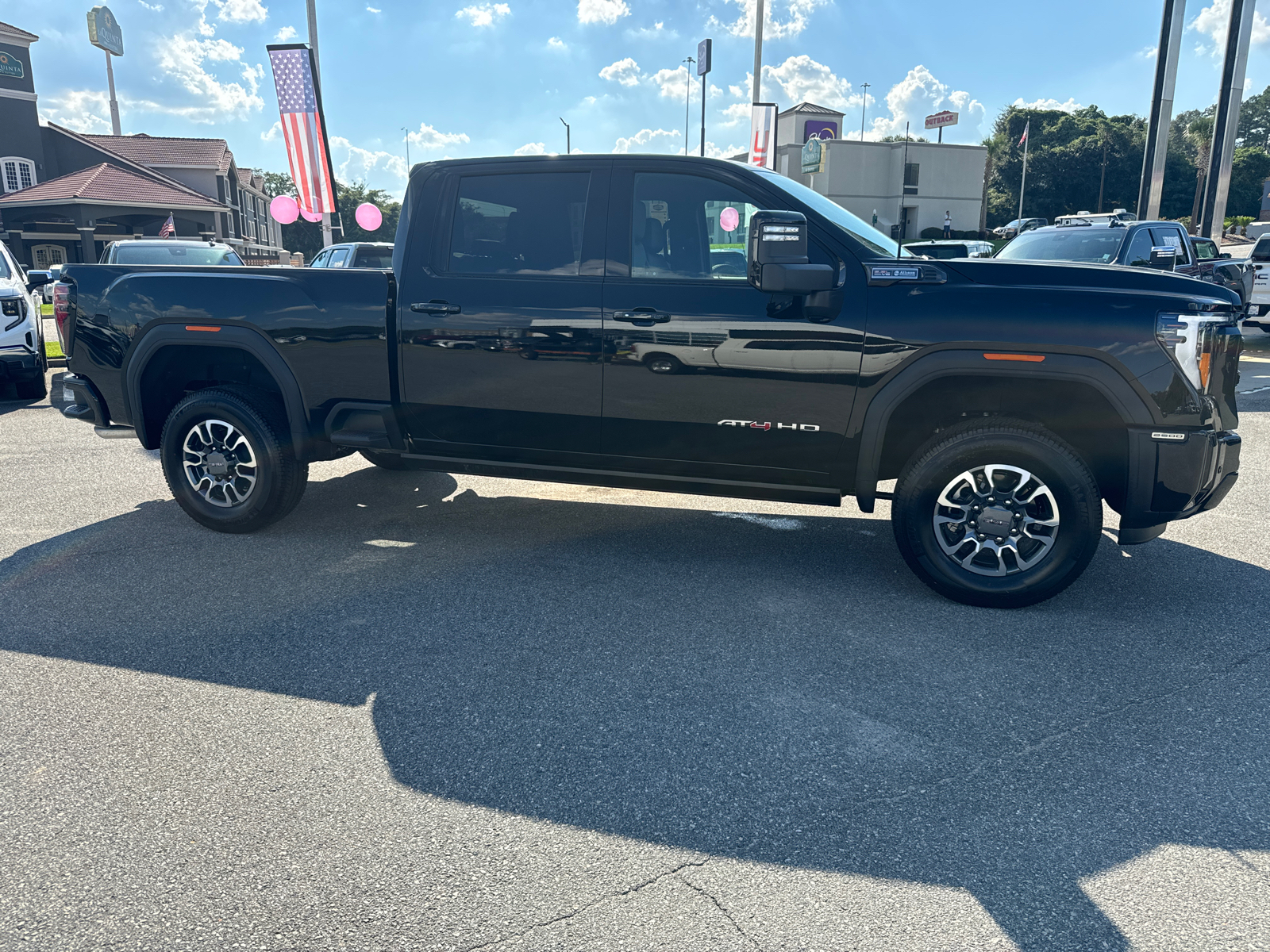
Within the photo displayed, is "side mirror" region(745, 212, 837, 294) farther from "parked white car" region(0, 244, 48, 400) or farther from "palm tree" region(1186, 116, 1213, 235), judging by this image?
"palm tree" region(1186, 116, 1213, 235)

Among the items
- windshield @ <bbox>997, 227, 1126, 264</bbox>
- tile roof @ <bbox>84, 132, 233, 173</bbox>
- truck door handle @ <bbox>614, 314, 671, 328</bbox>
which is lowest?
truck door handle @ <bbox>614, 314, 671, 328</bbox>

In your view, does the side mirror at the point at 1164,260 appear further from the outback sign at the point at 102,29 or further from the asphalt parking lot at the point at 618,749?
the outback sign at the point at 102,29

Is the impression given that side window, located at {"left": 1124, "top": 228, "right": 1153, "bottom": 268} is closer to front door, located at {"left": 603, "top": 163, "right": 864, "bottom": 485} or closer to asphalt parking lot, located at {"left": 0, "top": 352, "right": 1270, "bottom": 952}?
asphalt parking lot, located at {"left": 0, "top": 352, "right": 1270, "bottom": 952}

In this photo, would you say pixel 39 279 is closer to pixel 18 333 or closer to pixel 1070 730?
pixel 18 333

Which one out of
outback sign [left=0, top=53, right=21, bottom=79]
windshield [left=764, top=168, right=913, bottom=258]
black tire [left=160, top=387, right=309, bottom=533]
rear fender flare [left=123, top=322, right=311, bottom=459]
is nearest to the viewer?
windshield [left=764, top=168, right=913, bottom=258]

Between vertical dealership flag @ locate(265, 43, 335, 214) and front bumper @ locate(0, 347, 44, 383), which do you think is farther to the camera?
vertical dealership flag @ locate(265, 43, 335, 214)

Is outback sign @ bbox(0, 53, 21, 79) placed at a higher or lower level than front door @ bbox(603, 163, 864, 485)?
higher

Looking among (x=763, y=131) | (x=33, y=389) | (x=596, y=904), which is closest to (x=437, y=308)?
(x=596, y=904)

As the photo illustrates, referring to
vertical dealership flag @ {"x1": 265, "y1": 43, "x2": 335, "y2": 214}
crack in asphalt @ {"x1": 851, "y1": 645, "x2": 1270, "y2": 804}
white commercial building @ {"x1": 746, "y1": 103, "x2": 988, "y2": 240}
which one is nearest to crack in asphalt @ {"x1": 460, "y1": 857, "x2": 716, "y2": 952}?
crack in asphalt @ {"x1": 851, "y1": 645, "x2": 1270, "y2": 804}

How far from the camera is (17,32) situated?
4488 centimetres

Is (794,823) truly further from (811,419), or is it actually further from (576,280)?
(576,280)

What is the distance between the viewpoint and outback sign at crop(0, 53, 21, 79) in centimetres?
4481

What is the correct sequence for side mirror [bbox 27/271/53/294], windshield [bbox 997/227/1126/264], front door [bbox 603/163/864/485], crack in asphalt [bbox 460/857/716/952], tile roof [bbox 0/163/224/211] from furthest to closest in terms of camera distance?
tile roof [bbox 0/163/224/211]
windshield [bbox 997/227/1126/264]
side mirror [bbox 27/271/53/294]
front door [bbox 603/163/864/485]
crack in asphalt [bbox 460/857/716/952]

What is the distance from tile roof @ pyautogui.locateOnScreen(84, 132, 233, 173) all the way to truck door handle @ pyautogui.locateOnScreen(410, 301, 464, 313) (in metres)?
53.4
